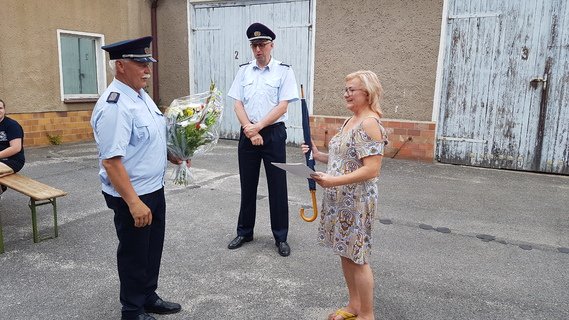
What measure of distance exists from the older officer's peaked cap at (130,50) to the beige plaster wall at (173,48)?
784 cm

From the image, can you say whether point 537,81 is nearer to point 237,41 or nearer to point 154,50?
point 237,41

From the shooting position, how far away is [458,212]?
4961 millimetres

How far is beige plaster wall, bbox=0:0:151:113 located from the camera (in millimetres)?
7832

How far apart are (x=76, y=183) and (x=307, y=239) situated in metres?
3.58

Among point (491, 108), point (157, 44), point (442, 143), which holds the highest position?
point (157, 44)

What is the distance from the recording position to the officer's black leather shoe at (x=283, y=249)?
3.68 m

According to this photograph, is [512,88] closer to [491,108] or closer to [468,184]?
[491,108]

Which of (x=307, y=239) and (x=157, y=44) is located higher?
(x=157, y=44)

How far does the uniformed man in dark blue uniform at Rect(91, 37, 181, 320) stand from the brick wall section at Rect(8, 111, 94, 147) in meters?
6.92

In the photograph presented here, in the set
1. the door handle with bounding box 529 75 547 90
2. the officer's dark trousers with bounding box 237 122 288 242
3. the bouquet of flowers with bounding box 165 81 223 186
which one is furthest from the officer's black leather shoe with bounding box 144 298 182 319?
the door handle with bounding box 529 75 547 90

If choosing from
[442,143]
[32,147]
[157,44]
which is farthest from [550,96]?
[32,147]

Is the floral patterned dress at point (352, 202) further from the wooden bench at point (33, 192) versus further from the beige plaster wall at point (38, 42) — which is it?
the beige plaster wall at point (38, 42)

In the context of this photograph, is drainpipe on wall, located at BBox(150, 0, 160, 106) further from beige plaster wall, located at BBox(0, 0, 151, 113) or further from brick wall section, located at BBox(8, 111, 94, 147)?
brick wall section, located at BBox(8, 111, 94, 147)

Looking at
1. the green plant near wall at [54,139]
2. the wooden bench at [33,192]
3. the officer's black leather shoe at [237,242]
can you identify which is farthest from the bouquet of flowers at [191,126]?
the green plant near wall at [54,139]
